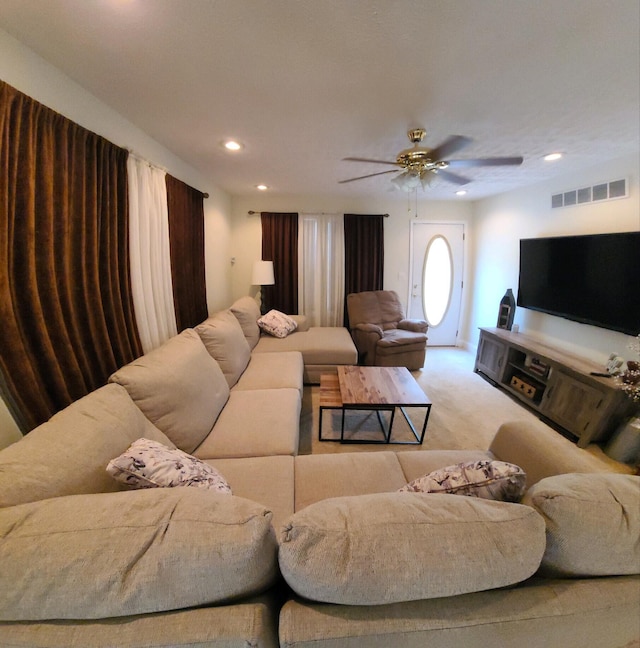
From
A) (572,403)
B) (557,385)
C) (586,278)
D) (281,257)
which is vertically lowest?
(572,403)

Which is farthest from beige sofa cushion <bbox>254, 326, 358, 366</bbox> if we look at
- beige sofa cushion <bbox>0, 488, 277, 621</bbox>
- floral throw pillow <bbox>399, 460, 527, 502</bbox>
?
beige sofa cushion <bbox>0, 488, 277, 621</bbox>

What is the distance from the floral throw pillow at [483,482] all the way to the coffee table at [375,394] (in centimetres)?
118

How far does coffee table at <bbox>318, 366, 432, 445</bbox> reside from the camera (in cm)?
218

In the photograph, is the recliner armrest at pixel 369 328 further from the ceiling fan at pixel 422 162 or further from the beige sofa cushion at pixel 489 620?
the beige sofa cushion at pixel 489 620

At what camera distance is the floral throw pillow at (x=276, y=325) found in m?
3.79

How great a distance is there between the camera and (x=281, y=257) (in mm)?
4582

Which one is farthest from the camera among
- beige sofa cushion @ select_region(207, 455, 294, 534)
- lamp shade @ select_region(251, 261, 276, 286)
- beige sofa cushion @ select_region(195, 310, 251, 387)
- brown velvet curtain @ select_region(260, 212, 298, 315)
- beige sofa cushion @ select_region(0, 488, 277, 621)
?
brown velvet curtain @ select_region(260, 212, 298, 315)

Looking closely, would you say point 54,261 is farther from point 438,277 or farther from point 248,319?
point 438,277

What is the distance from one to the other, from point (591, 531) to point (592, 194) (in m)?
3.34

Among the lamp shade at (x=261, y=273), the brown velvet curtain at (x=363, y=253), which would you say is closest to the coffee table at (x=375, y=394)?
the lamp shade at (x=261, y=273)

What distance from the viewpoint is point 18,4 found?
1.10 metres

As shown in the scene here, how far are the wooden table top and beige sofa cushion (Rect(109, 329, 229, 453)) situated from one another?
985 mm

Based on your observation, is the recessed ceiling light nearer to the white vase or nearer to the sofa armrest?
the sofa armrest

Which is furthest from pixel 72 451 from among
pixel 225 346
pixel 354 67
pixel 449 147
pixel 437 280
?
pixel 437 280
